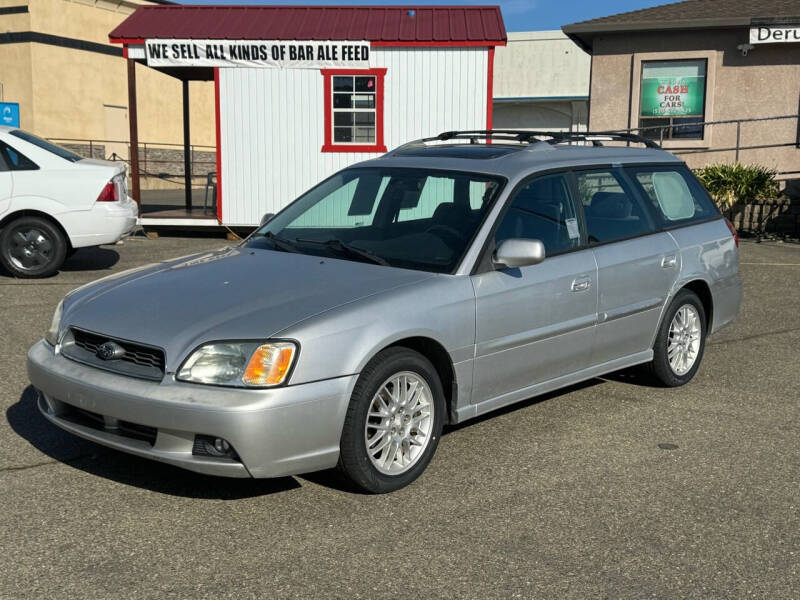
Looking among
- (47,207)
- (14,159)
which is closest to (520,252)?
(47,207)

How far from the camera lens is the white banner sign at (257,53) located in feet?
48.6

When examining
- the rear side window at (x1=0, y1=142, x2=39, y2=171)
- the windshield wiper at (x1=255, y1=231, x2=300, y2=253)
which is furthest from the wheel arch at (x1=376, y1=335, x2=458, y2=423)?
the rear side window at (x1=0, y1=142, x2=39, y2=171)

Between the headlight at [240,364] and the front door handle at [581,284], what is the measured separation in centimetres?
201

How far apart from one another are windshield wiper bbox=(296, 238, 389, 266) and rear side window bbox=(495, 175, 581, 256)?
671 mm

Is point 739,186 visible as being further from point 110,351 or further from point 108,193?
point 110,351

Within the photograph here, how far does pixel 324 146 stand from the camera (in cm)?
1515

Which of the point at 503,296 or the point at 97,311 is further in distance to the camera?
the point at 503,296

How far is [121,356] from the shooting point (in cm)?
420

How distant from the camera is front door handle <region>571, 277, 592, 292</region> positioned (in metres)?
5.33

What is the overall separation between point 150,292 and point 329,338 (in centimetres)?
109

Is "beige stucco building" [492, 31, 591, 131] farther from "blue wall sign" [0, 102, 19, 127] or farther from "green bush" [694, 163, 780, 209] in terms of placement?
"green bush" [694, 163, 780, 209]

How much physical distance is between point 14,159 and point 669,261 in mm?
7590

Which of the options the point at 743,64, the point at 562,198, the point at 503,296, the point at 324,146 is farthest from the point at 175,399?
the point at 743,64

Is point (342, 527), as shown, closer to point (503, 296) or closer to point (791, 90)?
point (503, 296)
